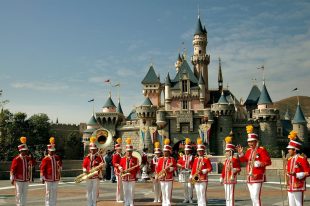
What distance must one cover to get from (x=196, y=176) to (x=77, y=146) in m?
81.5

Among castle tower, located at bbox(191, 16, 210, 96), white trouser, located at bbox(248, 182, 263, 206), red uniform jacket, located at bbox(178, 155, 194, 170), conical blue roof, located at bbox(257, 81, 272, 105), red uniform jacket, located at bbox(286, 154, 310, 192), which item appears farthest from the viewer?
castle tower, located at bbox(191, 16, 210, 96)

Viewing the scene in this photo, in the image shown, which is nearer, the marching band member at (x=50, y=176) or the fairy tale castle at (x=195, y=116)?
the marching band member at (x=50, y=176)

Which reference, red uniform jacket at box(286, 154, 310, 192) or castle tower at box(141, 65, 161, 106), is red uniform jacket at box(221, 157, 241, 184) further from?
castle tower at box(141, 65, 161, 106)

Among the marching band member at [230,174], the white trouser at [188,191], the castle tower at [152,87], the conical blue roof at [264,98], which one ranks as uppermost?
the castle tower at [152,87]

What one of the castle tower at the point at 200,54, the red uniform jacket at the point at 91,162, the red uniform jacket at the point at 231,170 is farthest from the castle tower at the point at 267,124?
the red uniform jacket at the point at 231,170

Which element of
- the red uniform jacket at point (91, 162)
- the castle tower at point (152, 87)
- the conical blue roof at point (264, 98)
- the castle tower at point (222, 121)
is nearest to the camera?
the red uniform jacket at point (91, 162)

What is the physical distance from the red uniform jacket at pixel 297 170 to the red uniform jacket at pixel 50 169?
6221mm

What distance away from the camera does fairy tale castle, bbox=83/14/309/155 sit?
58.1 meters

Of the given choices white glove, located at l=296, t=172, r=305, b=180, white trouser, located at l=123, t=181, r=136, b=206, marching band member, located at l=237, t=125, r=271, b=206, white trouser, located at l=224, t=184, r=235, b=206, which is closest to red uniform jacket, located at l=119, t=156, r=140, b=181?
white trouser, located at l=123, t=181, r=136, b=206

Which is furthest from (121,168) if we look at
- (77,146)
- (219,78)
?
(77,146)

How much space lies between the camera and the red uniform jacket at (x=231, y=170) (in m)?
9.73

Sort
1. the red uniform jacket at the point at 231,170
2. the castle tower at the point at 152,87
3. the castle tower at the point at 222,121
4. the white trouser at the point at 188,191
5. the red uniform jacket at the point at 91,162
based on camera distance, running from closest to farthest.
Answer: the red uniform jacket at the point at 231,170 < the red uniform jacket at the point at 91,162 < the white trouser at the point at 188,191 < the castle tower at the point at 222,121 < the castle tower at the point at 152,87

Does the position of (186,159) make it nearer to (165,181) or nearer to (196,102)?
(165,181)

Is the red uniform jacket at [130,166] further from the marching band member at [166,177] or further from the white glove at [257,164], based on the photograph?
A: the white glove at [257,164]
